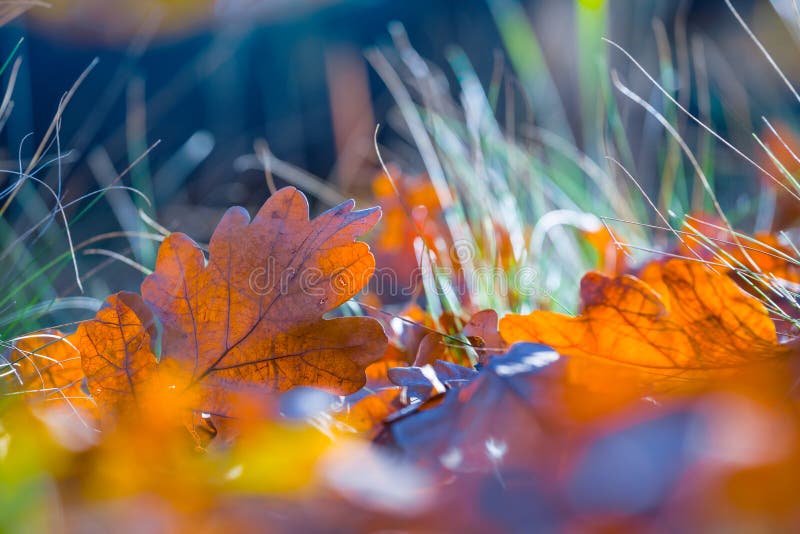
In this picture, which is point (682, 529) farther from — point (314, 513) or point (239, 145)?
point (239, 145)

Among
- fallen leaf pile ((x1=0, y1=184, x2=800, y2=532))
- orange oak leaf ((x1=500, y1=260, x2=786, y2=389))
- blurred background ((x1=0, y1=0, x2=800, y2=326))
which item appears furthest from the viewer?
blurred background ((x1=0, y1=0, x2=800, y2=326))

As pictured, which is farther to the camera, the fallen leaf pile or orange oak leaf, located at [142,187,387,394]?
orange oak leaf, located at [142,187,387,394]

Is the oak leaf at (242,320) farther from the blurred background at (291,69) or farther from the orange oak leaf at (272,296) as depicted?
the blurred background at (291,69)

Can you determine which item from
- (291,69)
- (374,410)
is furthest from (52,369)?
(291,69)

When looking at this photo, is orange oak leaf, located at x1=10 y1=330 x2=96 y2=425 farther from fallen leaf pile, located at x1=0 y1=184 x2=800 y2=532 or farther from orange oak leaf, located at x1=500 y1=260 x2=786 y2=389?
orange oak leaf, located at x1=500 y1=260 x2=786 y2=389

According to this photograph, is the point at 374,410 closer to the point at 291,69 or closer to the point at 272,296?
the point at 272,296

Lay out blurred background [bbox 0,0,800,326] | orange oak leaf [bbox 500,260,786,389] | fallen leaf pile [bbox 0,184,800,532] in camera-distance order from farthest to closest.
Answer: blurred background [bbox 0,0,800,326]
orange oak leaf [bbox 500,260,786,389]
fallen leaf pile [bbox 0,184,800,532]

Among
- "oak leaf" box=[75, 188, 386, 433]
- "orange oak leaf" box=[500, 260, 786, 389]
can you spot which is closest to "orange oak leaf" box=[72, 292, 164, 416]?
"oak leaf" box=[75, 188, 386, 433]

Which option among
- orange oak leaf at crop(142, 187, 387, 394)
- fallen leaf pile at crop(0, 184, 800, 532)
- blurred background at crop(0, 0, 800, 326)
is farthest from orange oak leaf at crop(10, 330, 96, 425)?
blurred background at crop(0, 0, 800, 326)

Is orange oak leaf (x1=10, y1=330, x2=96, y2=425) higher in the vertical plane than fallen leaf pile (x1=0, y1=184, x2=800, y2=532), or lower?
lower
